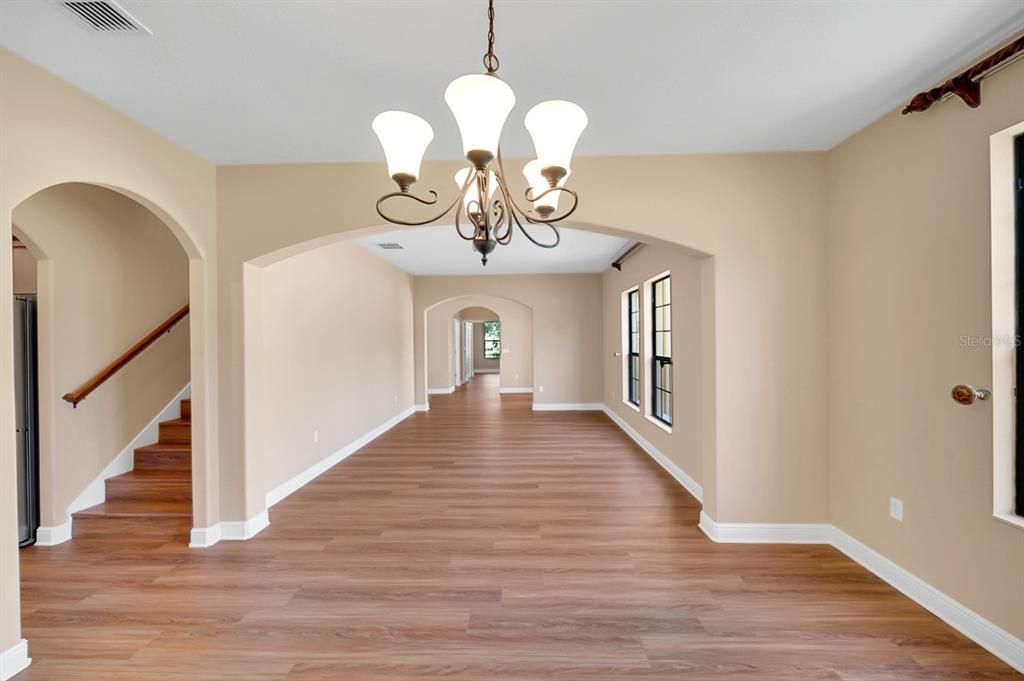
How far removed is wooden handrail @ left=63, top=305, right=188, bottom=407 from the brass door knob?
521 cm

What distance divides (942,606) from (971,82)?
2.43 meters

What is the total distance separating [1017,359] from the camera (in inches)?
80.0

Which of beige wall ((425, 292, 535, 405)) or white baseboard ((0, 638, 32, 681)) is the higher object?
beige wall ((425, 292, 535, 405))

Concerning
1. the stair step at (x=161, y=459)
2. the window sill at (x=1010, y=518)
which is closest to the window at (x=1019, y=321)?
the window sill at (x=1010, y=518)

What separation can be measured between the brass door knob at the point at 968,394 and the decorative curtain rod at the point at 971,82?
4.10 feet

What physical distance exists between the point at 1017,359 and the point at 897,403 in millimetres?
623

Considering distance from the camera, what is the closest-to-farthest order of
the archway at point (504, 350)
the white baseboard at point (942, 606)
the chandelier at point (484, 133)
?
1. the chandelier at point (484, 133)
2. the white baseboard at point (942, 606)
3. the archway at point (504, 350)

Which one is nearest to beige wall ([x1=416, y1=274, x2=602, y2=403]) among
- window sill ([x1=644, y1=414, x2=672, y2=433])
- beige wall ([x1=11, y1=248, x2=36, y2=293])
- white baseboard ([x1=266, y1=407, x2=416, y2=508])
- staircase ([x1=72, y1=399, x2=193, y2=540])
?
white baseboard ([x1=266, y1=407, x2=416, y2=508])

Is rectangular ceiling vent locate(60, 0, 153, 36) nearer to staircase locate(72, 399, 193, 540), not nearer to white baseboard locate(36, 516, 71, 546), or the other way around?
staircase locate(72, 399, 193, 540)

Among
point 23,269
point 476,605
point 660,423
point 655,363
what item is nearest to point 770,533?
point 476,605

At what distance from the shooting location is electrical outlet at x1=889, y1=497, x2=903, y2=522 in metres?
2.59

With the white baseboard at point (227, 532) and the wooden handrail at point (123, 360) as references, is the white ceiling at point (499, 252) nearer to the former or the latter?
the wooden handrail at point (123, 360)

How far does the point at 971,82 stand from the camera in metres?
2.08

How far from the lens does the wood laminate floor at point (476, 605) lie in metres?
2.04
